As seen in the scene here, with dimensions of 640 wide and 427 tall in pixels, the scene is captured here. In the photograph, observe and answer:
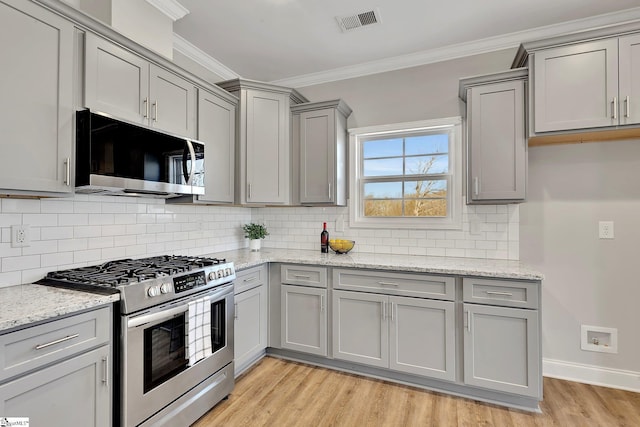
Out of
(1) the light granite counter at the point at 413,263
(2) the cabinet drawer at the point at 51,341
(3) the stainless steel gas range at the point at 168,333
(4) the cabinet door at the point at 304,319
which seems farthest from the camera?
(4) the cabinet door at the point at 304,319

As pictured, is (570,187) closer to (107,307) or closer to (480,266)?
(480,266)

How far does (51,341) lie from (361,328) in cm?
197

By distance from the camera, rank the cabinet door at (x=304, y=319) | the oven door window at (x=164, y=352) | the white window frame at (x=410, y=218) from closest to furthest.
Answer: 1. the oven door window at (x=164, y=352)
2. the cabinet door at (x=304, y=319)
3. the white window frame at (x=410, y=218)

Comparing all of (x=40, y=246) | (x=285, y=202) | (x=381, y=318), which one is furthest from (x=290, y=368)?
(x=40, y=246)

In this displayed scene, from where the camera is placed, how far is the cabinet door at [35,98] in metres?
1.45

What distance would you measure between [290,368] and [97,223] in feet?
6.10

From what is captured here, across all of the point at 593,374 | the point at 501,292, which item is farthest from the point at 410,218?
the point at 593,374

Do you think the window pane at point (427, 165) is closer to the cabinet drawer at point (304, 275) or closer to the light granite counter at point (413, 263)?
the light granite counter at point (413, 263)

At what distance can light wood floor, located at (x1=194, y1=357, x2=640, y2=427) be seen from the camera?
2.08 metres

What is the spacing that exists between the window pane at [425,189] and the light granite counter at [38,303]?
2.53m

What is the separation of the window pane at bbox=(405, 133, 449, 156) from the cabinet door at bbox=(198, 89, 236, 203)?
5.48 feet

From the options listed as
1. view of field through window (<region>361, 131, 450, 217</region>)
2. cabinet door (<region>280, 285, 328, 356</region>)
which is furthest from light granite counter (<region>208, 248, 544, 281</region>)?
view of field through window (<region>361, 131, 450, 217</region>)

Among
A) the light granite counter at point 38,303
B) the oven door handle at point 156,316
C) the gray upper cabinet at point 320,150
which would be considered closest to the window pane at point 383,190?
the gray upper cabinet at point 320,150

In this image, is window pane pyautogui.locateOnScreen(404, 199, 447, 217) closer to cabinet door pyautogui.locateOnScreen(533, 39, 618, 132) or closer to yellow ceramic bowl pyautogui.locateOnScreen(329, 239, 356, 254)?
yellow ceramic bowl pyautogui.locateOnScreen(329, 239, 356, 254)
